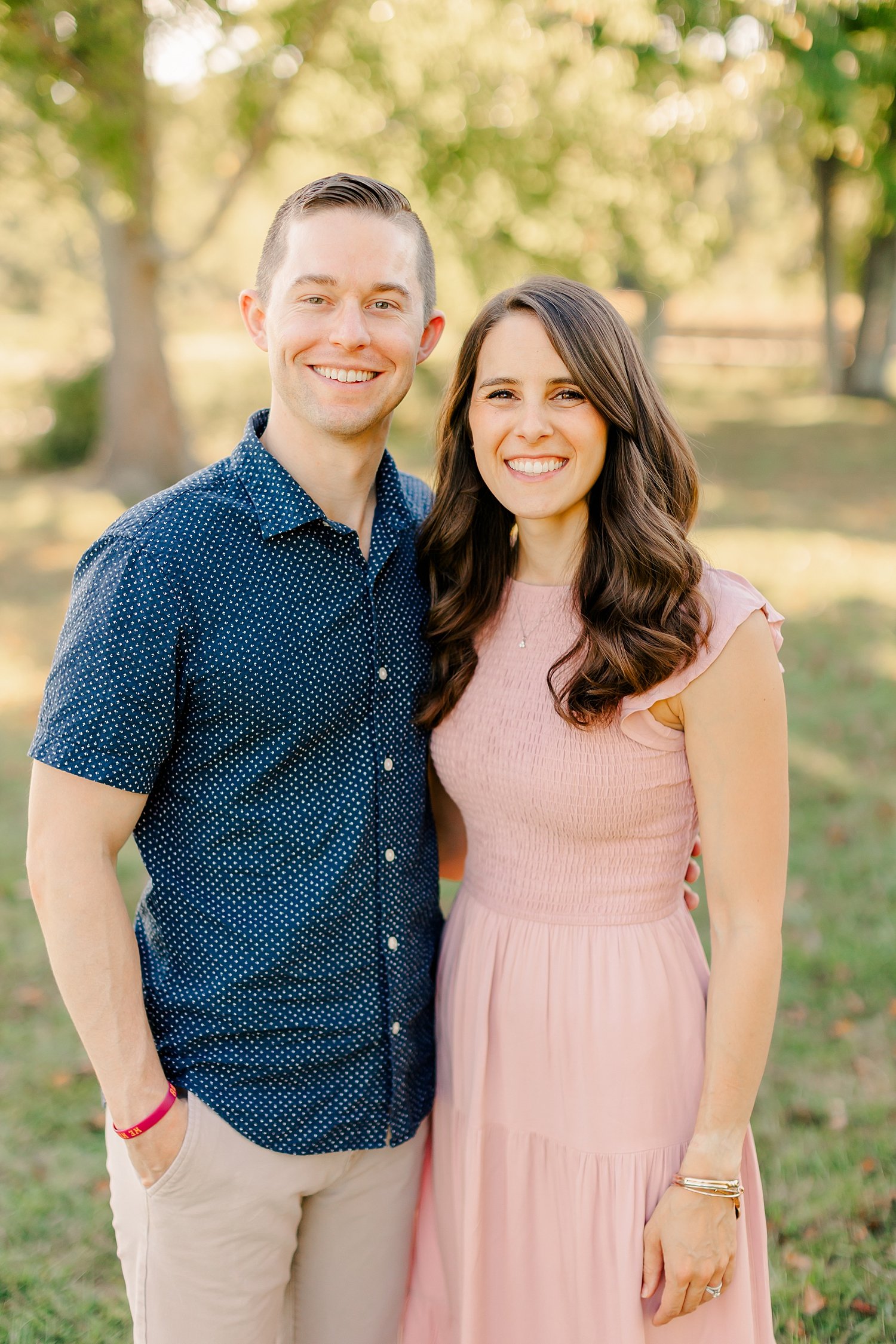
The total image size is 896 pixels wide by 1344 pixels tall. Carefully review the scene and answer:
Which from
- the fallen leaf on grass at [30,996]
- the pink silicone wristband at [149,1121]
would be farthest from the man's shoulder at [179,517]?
the fallen leaf on grass at [30,996]

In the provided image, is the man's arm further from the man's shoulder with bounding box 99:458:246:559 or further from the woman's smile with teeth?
the woman's smile with teeth

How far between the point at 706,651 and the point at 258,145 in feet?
39.5

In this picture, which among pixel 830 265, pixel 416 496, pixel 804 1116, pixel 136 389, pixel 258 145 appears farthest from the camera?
pixel 830 265

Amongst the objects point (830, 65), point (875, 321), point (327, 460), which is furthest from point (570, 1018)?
point (875, 321)

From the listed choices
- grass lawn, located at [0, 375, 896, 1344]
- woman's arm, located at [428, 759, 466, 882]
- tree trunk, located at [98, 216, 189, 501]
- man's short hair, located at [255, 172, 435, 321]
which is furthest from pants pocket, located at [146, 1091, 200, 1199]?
tree trunk, located at [98, 216, 189, 501]

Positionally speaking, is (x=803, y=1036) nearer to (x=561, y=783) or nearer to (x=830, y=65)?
(x=561, y=783)

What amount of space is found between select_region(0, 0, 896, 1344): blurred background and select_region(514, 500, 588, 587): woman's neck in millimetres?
639

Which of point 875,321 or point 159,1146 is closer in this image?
point 159,1146

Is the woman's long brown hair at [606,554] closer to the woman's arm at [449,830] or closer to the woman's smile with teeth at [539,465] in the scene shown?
the woman's smile with teeth at [539,465]

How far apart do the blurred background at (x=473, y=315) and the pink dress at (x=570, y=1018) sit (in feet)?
3.44

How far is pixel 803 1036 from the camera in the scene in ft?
15.0

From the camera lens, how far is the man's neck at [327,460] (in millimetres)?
2334

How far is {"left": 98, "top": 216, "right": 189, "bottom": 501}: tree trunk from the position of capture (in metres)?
14.0

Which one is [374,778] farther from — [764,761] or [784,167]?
[784,167]
